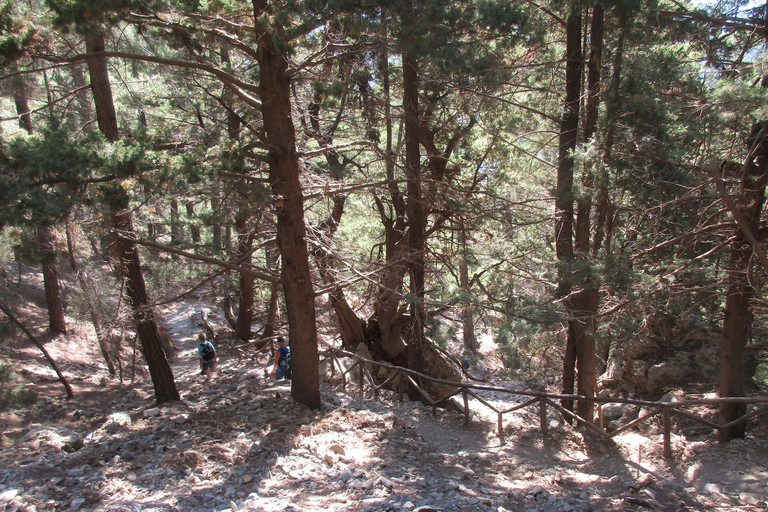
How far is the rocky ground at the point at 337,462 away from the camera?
5363 mm

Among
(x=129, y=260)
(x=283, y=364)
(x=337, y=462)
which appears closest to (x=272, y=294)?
(x=283, y=364)

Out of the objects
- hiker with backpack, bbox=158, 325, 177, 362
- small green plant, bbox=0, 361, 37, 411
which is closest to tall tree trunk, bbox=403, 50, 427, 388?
small green plant, bbox=0, 361, 37, 411

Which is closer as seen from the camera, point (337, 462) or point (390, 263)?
point (337, 462)

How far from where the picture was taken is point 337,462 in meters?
6.52

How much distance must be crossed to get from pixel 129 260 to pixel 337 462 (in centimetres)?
494

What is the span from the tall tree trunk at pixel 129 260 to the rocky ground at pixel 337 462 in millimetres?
669

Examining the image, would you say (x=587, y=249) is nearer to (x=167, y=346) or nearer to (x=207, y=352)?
(x=207, y=352)

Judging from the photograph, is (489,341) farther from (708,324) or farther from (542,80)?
(542,80)

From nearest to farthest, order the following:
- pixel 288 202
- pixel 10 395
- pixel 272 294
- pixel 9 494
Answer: pixel 9 494 < pixel 288 202 < pixel 10 395 < pixel 272 294

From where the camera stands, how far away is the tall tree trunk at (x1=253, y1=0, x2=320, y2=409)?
24.9ft

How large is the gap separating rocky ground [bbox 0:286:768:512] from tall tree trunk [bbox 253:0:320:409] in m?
1.00

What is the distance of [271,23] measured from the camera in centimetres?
661

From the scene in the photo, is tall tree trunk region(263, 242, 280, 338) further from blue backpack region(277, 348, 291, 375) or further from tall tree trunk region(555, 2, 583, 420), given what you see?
tall tree trunk region(555, 2, 583, 420)

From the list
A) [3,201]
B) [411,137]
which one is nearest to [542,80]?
[411,137]
